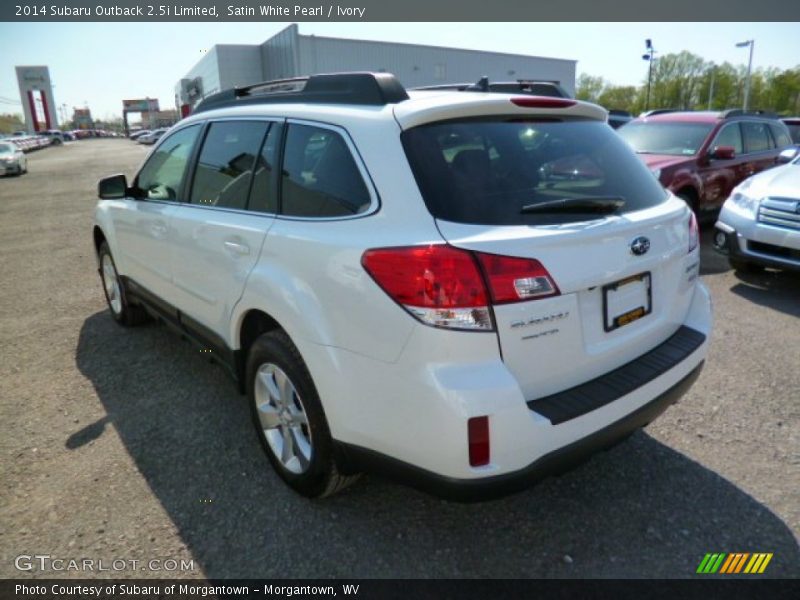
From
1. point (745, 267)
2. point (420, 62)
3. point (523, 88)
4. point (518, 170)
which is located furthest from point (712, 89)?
point (518, 170)

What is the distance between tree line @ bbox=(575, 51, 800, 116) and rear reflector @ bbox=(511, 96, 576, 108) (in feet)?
243

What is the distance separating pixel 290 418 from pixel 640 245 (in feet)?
5.57

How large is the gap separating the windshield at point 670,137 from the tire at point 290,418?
679 cm

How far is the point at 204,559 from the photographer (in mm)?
2340

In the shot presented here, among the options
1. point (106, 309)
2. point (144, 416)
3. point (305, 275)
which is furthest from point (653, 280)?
point (106, 309)

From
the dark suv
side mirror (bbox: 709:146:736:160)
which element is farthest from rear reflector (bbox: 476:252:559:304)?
side mirror (bbox: 709:146:736:160)

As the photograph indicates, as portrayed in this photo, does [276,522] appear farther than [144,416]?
No

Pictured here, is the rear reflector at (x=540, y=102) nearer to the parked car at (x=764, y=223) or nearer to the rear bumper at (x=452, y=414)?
the rear bumper at (x=452, y=414)

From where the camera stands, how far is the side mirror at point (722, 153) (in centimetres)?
761

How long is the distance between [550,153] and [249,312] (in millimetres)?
1588

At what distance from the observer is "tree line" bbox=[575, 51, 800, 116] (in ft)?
225

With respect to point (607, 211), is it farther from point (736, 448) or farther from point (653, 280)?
point (736, 448)

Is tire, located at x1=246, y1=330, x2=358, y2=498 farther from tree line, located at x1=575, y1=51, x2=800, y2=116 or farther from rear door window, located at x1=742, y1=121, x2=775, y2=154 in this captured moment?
tree line, located at x1=575, y1=51, x2=800, y2=116

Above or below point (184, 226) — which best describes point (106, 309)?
below
